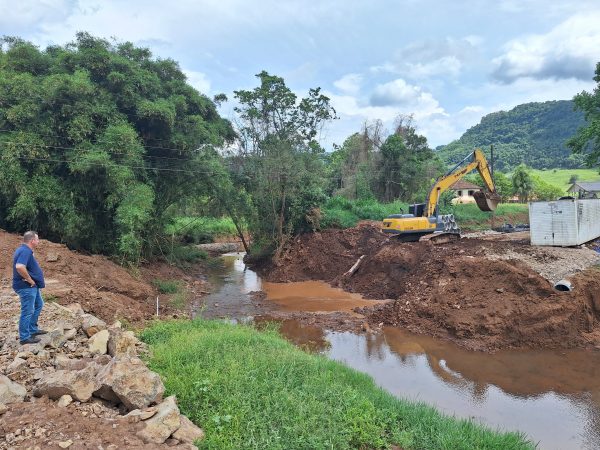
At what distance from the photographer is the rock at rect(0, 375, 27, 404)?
5230mm

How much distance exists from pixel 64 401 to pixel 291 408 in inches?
116

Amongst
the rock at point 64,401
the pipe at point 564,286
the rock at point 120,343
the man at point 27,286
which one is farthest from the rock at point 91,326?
the pipe at point 564,286

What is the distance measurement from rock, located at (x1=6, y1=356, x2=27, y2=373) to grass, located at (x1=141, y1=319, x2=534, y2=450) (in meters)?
1.96

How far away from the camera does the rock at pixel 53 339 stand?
6925 mm

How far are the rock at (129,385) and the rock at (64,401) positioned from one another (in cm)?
38

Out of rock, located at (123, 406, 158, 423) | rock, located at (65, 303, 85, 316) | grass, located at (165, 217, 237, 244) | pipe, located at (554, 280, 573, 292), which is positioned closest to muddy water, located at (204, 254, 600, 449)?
pipe, located at (554, 280, 573, 292)

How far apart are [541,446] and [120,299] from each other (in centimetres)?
1109

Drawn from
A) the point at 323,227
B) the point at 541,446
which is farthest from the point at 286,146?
the point at 541,446

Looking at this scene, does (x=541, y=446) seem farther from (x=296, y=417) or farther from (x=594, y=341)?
(x=594, y=341)

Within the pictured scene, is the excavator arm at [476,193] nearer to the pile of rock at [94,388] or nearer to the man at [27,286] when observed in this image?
the pile of rock at [94,388]

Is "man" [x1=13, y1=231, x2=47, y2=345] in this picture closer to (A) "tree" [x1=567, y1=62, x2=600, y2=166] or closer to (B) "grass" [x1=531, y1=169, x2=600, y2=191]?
(A) "tree" [x1=567, y1=62, x2=600, y2=166]

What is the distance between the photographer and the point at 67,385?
5469mm

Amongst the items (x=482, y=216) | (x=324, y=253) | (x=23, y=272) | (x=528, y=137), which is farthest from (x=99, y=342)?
(x=528, y=137)

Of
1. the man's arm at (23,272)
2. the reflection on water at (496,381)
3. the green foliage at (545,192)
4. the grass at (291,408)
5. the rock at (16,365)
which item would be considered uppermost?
the green foliage at (545,192)
